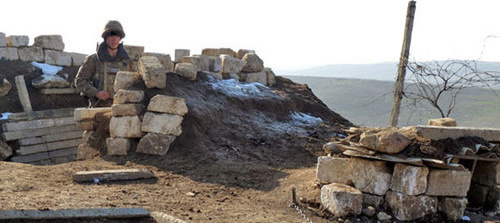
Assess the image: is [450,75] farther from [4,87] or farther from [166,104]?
[4,87]

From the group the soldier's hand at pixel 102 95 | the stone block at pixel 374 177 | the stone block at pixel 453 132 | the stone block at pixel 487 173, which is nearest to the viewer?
the stone block at pixel 374 177

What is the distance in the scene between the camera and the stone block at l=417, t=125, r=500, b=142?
5461 mm

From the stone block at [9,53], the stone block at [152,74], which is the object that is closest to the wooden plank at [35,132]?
the stone block at [9,53]

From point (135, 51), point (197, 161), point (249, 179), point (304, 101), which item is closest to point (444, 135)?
point (249, 179)

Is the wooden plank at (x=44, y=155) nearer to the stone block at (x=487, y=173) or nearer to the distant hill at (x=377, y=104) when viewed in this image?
the stone block at (x=487, y=173)

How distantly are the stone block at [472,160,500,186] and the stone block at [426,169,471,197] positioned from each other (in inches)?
32.6

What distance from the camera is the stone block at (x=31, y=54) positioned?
1338 cm

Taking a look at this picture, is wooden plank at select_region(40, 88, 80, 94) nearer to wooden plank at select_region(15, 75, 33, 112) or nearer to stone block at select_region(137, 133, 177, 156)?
wooden plank at select_region(15, 75, 33, 112)

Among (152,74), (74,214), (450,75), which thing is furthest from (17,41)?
(450,75)

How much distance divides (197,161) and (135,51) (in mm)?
7089

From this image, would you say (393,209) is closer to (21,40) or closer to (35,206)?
(35,206)

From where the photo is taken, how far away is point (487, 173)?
5.93 metres

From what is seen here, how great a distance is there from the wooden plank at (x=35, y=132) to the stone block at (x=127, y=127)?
494 cm

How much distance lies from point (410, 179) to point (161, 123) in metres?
4.31
